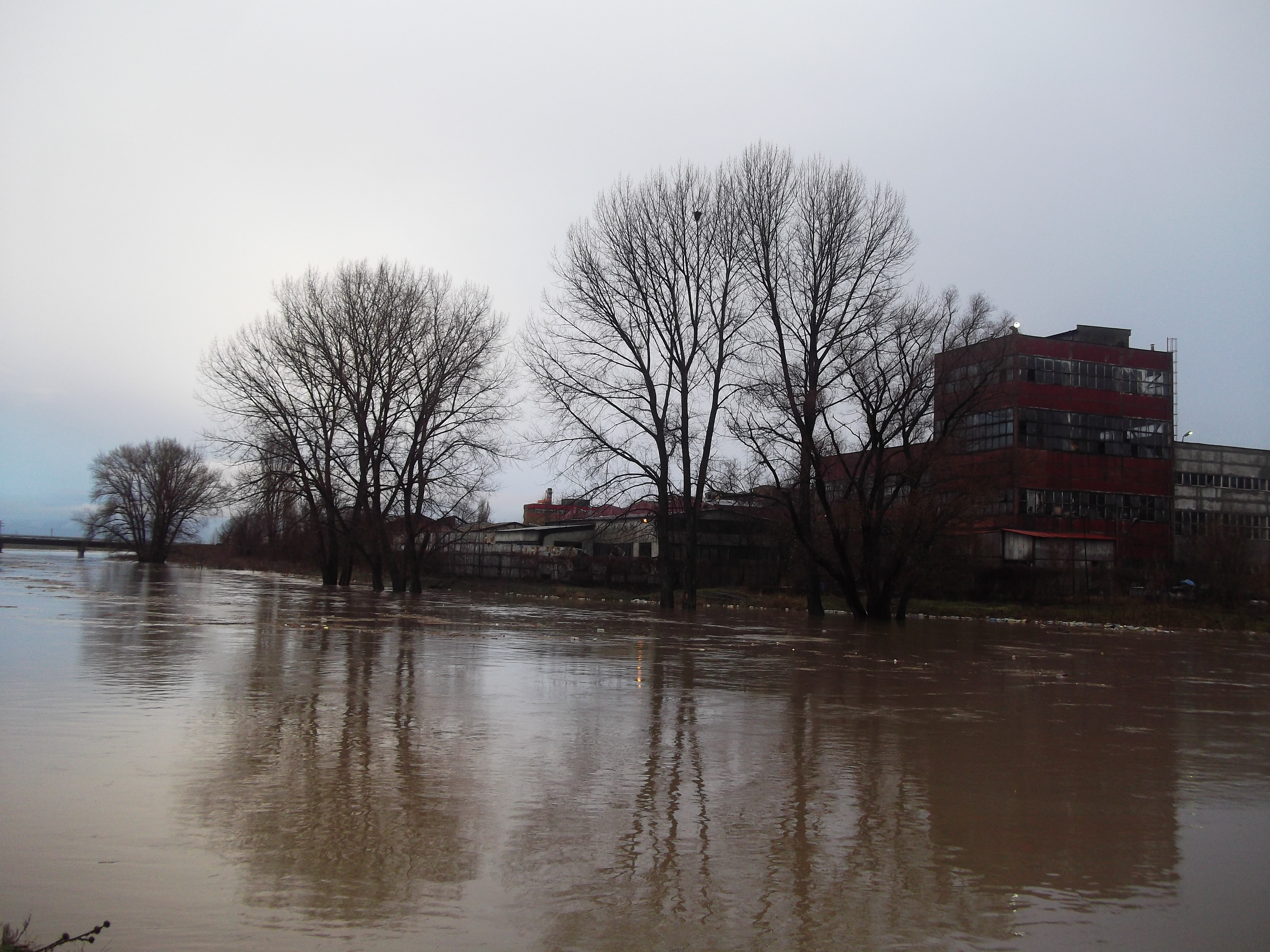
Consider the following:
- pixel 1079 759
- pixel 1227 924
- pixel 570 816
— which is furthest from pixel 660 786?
pixel 1079 759

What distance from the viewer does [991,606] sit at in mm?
40219

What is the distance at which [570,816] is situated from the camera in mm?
5719

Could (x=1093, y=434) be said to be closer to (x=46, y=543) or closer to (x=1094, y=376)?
(x=1094, y=376)

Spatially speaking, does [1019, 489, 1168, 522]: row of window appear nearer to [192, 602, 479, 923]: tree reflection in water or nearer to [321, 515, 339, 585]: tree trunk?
[321, 515, 339, 585]: tree trunk

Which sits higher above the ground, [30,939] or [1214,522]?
[1214,522]

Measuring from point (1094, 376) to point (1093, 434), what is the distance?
382 centimetres

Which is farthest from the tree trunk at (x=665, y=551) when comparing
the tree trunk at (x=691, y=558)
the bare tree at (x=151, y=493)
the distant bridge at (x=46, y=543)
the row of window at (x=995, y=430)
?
the distant bridge at (x=46, y=543)

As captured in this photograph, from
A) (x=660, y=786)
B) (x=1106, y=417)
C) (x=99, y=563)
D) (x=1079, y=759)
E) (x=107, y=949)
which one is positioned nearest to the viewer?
(x=107, y=949)

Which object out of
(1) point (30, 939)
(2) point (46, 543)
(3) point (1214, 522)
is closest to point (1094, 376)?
(3) point (1214, 522)

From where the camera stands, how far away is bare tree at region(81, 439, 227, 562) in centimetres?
9019

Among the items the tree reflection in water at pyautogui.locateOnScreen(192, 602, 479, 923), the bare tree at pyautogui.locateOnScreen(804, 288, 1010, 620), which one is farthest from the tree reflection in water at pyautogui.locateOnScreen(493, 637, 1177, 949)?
the bare tree at pyautogui.locateOnScreen(804, 288, 1010, 620)

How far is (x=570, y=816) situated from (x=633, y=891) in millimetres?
1300

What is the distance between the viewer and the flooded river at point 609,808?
4184 millimetres

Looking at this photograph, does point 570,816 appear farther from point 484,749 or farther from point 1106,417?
point 1106,417
